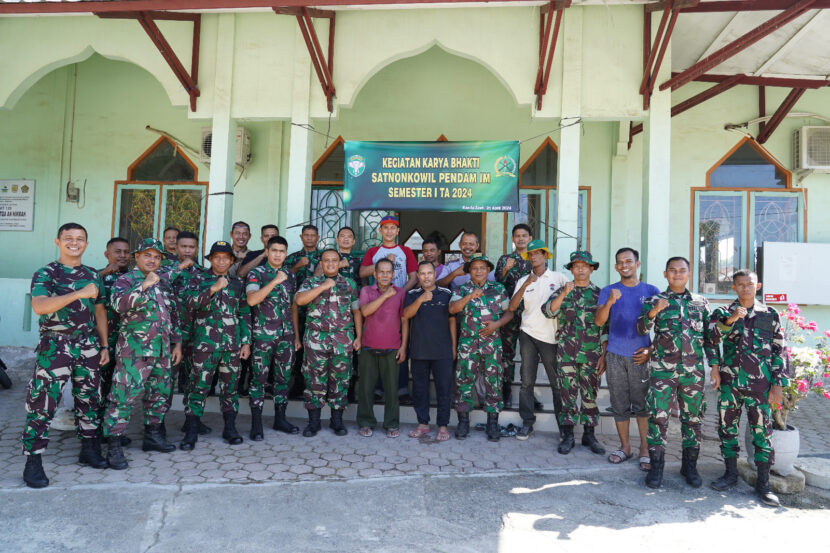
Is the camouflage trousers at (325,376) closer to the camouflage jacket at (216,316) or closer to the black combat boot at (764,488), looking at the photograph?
the camouflage jacket at (216,316)

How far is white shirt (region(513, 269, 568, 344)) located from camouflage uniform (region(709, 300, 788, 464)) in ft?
4.02

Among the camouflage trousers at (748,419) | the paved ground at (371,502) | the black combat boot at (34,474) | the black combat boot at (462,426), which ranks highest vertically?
the camouflage trousers at (748,419)

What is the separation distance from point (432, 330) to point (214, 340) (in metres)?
1.80

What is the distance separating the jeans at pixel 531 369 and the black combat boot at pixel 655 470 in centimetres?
87

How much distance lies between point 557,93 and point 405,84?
2.84 m

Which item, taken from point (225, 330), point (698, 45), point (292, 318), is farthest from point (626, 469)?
point (698, 45)

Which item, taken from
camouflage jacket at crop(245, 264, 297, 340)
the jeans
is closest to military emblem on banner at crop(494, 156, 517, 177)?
the jeans

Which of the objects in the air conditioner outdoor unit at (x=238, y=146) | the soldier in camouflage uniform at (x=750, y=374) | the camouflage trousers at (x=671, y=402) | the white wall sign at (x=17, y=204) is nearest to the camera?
the soldier in camouflage uniform at (x=750, y=374)

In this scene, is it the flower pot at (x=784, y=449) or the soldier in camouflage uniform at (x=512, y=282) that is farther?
the soldier in camouflage uniform at (x=512, y=282)

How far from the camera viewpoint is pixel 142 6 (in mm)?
4996

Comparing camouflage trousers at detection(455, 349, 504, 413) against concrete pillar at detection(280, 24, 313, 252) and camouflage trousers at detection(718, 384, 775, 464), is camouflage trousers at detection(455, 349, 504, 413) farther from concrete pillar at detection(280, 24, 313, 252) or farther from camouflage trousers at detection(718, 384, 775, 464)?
concrete pillar at detection(280, 24, 313, 252)

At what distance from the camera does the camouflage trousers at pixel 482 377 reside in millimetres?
4547

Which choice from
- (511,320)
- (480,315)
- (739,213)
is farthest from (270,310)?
(739,213)

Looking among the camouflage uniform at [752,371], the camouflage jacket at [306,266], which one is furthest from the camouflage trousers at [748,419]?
the camouflage jacket at [306,266]
